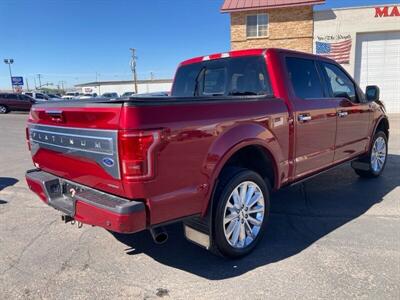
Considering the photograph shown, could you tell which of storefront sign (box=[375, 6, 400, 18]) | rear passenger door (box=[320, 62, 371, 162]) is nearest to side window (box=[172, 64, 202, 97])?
rear passenger door (box=[320, 62, 371, 162])

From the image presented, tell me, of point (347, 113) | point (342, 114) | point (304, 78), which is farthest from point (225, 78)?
point (347, 113)

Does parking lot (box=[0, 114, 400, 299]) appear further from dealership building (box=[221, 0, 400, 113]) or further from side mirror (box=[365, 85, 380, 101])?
dealership building (box=[221, 0, 400, 113])

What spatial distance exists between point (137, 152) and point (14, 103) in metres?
28.3

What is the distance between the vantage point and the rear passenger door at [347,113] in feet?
15.1

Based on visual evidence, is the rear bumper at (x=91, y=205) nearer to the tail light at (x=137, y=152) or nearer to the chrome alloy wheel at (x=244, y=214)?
the tail light at (x=137, y=152)

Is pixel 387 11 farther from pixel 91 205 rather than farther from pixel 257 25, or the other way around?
pixel 91 205

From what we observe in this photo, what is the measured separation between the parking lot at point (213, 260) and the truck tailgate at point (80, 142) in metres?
0.88

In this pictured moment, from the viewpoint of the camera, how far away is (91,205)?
104 inches

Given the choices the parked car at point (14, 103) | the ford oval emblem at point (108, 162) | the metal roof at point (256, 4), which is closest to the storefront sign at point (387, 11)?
the metal roof at point (256, 4)

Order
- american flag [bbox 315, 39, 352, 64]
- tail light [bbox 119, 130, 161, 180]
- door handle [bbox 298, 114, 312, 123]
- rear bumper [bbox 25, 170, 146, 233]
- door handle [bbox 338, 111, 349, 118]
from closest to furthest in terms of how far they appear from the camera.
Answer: tail light [bbox 119, 130, 161, 180]
rear bumper [bbox 25, 170, 146, 233]
door handle [bbox 298, 114, 312, 123]
door handle [bbox 338, 111, 349, 118]
american flag [bbox 315, 39, 352, 64]

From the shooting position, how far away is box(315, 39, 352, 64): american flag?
18.7 meters

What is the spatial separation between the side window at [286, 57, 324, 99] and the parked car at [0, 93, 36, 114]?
26.6 meters

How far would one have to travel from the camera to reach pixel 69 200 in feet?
10.1

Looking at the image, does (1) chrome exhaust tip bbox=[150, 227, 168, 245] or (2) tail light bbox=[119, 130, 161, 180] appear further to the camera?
(1) chrome exhaust tip bbox=[150, 227, 168, 245]
